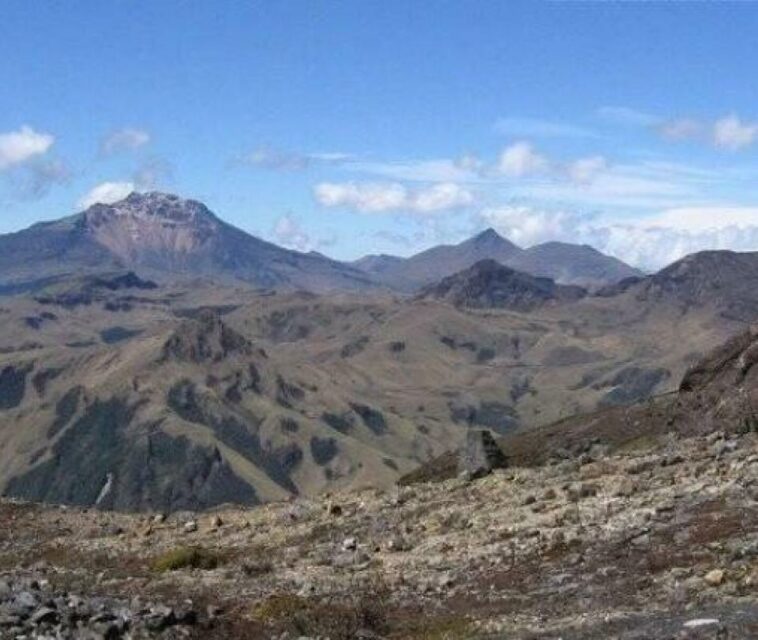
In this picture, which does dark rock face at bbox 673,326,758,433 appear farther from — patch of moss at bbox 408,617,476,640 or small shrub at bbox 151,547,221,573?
patch of moss at bbox 408,617,476,640

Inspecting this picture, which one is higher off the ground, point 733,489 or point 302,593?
point 733,489

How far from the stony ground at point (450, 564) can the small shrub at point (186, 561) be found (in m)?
0.07

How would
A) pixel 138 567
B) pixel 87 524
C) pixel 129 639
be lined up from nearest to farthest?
pixel 129 639, pixel 138 567, pixel 87 524

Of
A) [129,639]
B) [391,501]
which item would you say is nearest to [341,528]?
[391,501]

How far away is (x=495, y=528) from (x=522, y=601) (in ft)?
27.5

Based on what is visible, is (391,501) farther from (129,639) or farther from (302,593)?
(129,639)

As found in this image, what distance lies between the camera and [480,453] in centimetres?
5597

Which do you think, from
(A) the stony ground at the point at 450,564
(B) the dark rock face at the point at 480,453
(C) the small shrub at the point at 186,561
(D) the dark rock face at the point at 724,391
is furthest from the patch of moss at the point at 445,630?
(B) the dark rock face at the point at 480,453

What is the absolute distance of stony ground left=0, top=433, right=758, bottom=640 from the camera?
→ 24.7 meters

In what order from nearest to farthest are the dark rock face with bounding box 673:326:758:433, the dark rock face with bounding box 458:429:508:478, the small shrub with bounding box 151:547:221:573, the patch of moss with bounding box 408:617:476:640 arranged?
the patch of moss with bounding box 408:617:476:640 < the small shrub with bounding box 151:547:221:573 < the dark rock face with bounding box 673:326:758:433 < the dark rock face with bounding box 458:429:508:478

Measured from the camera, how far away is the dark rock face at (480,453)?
180 feet

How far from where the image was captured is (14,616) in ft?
82.2

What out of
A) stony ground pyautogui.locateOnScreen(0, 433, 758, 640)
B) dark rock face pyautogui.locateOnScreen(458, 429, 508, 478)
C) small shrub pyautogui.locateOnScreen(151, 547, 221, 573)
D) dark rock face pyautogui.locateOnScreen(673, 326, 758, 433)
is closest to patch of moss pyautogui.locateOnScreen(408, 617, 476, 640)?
stony ground pyautogui.locateOnScreen(0, 433, 758, 640)

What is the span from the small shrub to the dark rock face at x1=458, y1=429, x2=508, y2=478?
18166 millimetres
